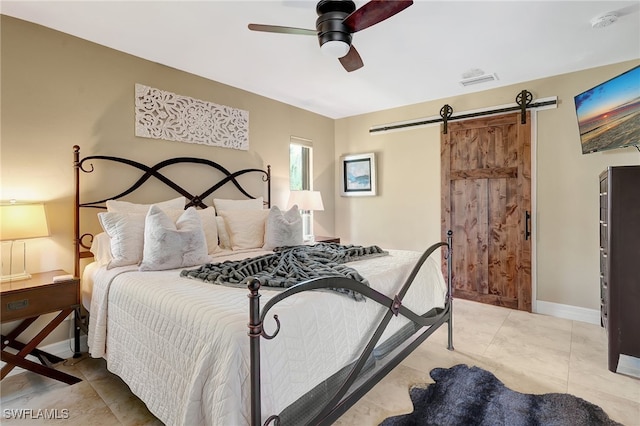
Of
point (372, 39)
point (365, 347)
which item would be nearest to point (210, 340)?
point (365, 347)

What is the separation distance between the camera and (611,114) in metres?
2.74

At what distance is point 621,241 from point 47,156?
4.36 metres

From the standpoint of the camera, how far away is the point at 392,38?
265cm

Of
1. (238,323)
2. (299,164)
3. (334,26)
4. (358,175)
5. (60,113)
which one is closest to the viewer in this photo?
(238,323)

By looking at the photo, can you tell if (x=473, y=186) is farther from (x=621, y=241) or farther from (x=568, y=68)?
(x=621, y=241)

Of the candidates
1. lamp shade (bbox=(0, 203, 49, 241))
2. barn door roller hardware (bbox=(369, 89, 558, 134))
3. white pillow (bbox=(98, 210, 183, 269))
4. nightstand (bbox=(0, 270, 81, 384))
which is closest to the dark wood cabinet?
barn door roller hardware (bbox=(369, 89, 558, 134))

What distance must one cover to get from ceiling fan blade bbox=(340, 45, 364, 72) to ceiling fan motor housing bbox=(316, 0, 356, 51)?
18 centimetres

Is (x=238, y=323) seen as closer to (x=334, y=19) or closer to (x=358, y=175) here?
(x=334, y=19)

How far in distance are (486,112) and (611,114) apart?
1.28 metres

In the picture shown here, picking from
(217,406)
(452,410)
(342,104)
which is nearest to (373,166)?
(342,104)

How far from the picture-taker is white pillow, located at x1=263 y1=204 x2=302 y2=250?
9.98ft

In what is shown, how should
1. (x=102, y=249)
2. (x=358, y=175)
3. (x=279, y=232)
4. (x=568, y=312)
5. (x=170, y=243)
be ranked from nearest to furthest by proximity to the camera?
(x=170, y=243)
(x=102, y=249)
(x=279, y=232)
(x=568, y=312)
(x=358, y=175)

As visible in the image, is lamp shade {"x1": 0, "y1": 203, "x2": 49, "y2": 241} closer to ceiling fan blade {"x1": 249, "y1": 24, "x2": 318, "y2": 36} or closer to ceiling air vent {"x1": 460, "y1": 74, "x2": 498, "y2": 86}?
ceiling fan blade {"x1": 249, "y1": 24, "x2": 318, "y2": 36}

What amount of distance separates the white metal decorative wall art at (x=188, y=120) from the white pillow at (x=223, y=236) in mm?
951
